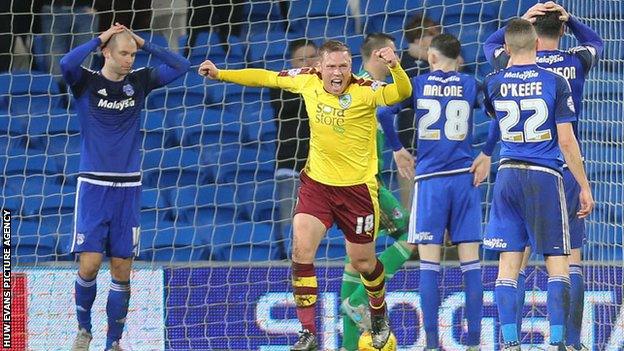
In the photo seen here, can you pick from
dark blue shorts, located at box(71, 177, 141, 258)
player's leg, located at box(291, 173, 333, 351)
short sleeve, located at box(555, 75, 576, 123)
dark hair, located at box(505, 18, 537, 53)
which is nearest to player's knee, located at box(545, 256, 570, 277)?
short sleeve, located at box(555, 75, 576, 123)

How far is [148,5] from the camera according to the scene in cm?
1242

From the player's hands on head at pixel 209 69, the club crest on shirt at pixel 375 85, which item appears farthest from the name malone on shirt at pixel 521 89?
the player's hands on head at pixel 209 69

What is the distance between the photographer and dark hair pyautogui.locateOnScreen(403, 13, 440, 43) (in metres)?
A: 11.9

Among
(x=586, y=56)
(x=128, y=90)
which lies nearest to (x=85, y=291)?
(x=128, y=90)

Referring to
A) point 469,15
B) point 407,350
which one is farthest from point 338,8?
point 407,350

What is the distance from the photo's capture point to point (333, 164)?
30.9 ft

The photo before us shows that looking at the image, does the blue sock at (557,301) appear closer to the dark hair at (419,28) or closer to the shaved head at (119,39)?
the shaved head at (119,39)

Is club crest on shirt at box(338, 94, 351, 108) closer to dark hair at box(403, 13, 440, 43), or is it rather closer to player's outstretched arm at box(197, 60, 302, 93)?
player's outstretched arm at box(197, 60, 302, 93)

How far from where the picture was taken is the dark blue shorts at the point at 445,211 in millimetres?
9812

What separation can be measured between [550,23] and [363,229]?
5.45 ft

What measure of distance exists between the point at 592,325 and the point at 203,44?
3700mm

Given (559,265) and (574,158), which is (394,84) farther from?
(559,265)

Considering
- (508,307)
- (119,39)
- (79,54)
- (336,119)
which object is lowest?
(508,307)

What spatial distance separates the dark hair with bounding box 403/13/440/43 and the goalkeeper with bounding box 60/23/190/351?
8.81 feet
